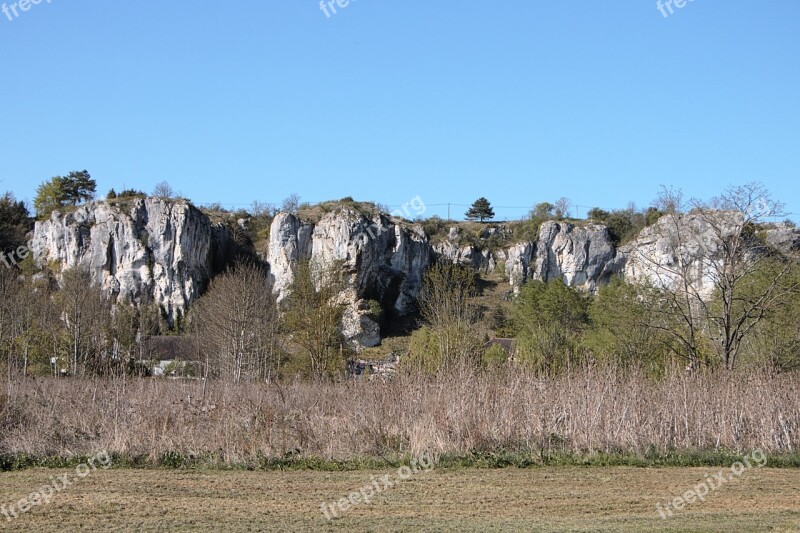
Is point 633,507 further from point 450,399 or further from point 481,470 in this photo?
point 450,399

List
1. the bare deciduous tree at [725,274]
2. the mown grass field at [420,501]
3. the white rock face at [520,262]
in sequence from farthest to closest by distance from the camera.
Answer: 1. the white rock face at [520,262]
2. the bare deciduous tree at [725,274]
3. the mown grass field at [420,501]

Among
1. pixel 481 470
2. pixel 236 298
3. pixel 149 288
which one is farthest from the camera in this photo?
pixel 149 288

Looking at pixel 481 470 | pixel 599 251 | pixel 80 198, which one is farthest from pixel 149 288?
pixel 481 470

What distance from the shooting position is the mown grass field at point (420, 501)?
377 inches

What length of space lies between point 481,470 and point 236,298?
26945 millimetres

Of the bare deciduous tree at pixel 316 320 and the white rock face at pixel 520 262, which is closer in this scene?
the bare deciduous tree at pixel 316 320

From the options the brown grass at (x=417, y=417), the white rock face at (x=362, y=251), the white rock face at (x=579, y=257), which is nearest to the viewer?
the brown grass at (x=417, y=417)

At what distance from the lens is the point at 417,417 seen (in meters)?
15.6

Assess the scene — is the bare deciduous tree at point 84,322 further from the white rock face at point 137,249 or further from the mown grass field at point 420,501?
the white rock face at point 137,249

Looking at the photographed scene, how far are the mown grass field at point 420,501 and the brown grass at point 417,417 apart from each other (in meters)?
1.25

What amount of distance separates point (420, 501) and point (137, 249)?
204 feet

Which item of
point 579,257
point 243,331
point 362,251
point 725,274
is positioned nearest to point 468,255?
point 579,257

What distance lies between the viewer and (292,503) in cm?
1091

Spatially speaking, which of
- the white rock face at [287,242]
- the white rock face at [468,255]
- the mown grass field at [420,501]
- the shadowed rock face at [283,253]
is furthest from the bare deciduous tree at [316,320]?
the white rock face at [468,255]
